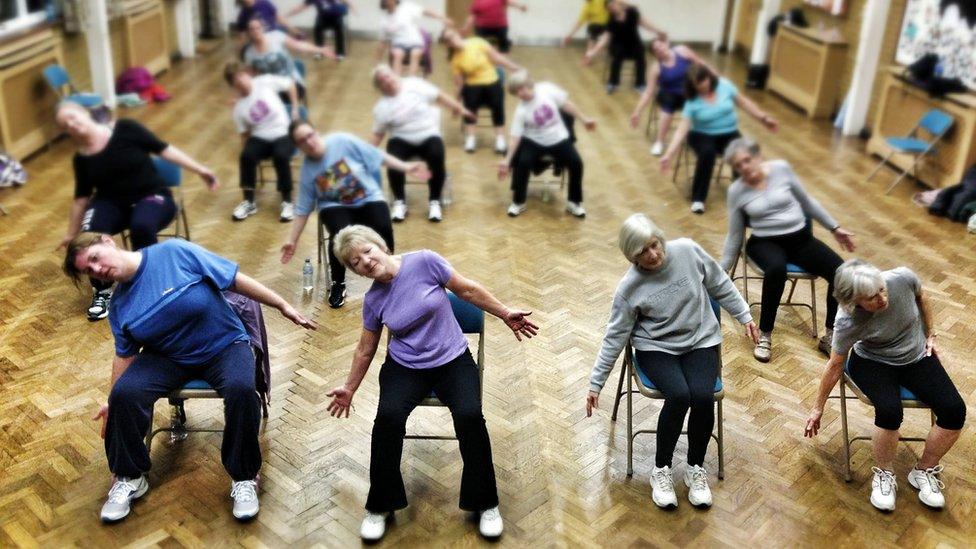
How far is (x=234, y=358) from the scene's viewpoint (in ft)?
Answer: 11.4

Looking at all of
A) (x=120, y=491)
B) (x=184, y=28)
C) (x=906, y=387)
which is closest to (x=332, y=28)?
(x=184, y=28)

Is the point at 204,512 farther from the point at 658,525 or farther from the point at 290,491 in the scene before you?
the point at 658,525

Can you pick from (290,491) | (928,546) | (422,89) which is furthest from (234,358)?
(422,89)

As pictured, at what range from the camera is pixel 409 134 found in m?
6.52

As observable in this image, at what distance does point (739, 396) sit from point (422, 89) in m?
3.64

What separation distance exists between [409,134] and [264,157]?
1.16m

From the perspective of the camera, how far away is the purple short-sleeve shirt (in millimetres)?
3395

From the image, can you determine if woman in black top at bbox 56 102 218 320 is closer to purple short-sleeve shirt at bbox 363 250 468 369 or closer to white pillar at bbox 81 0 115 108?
purple short-sleeve shirt at bbox 363 250 468 369

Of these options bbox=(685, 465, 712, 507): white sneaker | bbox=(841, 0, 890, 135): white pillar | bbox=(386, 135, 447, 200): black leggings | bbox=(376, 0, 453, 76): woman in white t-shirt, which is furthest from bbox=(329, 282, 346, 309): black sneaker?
bbox=(841, 0, 890, 135): white pillar

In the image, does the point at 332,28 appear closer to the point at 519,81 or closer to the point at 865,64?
the point at 519,81

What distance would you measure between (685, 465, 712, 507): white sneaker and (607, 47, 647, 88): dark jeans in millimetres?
8023

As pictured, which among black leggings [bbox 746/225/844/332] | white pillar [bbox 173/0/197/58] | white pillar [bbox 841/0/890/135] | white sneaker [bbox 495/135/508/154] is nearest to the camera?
black leggings [bbox 746/225/844/332]

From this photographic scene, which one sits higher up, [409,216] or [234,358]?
[234,358]

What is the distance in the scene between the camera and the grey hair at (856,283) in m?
3.37
